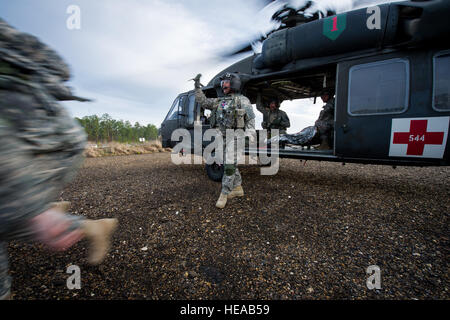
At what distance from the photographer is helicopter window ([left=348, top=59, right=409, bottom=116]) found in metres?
2.79

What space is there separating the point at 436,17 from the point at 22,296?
519 centimetres

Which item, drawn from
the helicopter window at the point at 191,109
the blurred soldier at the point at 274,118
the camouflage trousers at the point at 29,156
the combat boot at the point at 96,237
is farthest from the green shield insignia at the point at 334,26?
the combat boot at the point at 96,237

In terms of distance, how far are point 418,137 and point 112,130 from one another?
56512 millimetres

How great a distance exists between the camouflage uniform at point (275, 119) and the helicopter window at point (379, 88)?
8.79 ft

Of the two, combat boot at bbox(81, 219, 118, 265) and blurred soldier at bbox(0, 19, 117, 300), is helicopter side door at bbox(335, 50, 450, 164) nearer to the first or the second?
combat boot at bbox(81, 219, 118, 265)

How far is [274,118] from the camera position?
587 centimetres

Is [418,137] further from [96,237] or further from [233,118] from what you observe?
[96,237]

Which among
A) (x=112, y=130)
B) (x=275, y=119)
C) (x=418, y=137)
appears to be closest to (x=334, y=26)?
(x=418, y=137)

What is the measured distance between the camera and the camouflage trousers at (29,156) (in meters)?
0.75

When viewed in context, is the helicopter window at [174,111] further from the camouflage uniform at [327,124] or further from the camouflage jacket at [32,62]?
the camouflage jacket at [32,62]

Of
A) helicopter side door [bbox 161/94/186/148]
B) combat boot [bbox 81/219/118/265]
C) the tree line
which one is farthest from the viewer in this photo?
the tree line

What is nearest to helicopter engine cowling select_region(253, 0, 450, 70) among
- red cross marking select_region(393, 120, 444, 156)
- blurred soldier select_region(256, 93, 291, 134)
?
red cross marking select_region(393, 120, 444, 156)
